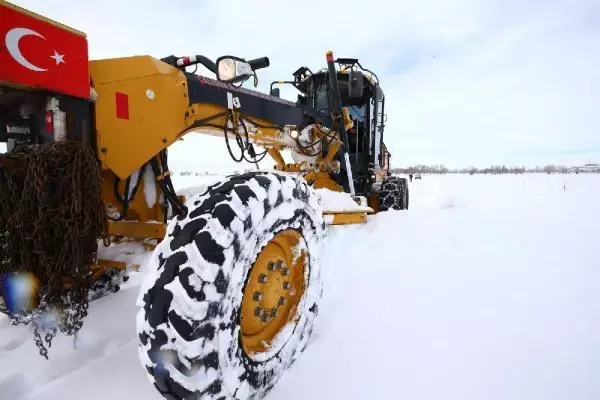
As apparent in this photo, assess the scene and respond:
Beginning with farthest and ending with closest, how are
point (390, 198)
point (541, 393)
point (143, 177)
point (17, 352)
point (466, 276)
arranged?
point (390, 198) → point (466, 276) → point (143, 177) → point (17, 352) → point (541, 393)

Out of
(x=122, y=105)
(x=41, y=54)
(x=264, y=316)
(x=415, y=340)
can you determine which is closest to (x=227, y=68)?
(x=122, y=105)

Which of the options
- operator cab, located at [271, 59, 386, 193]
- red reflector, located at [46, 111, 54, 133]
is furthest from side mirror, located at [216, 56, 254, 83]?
operator cab, located at [271, 59, 386, 193]

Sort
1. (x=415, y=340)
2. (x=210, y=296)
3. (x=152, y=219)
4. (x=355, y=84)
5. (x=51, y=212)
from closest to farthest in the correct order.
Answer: (x=210, y=296), (x=51, y=212), (x=415, y=340), (x=152, y=219), (x=355, y=84)

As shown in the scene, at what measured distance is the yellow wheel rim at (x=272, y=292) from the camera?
6.20ft

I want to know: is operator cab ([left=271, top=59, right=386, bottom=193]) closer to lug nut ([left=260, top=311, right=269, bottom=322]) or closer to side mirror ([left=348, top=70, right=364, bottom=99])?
side mirror ([left=348, top=70, right=364, bottom=99])

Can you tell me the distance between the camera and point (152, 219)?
104 inches

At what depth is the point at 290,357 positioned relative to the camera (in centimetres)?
206

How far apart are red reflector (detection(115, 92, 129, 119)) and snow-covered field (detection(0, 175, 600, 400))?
3.45ft

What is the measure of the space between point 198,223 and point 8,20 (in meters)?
1.16

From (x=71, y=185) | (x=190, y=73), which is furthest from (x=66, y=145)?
(x=190, y=73)

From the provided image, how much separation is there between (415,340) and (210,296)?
5.46ft

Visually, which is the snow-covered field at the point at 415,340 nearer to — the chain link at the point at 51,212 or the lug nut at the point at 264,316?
the lug nut at the point at 264,316

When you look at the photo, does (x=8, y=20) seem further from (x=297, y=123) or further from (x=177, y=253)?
(x=297, y=123)

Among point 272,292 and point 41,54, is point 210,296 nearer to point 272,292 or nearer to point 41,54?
point 272,292
